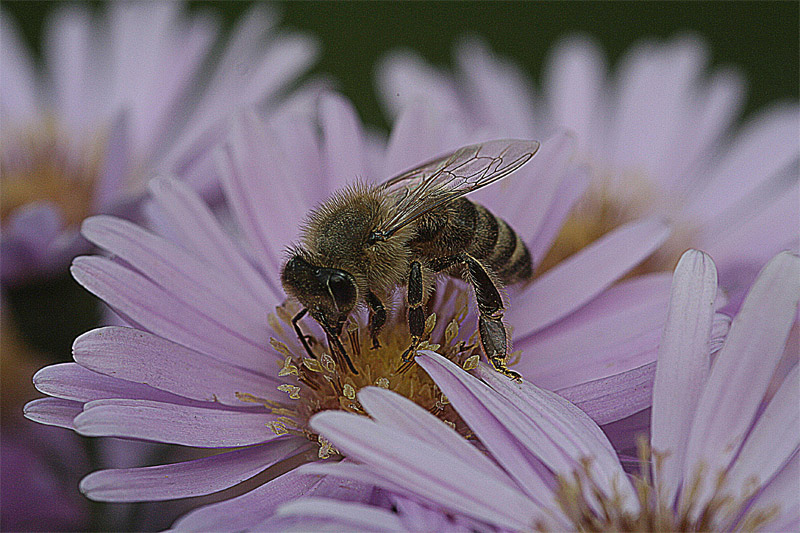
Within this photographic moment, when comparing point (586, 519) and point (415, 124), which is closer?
point (586, 519)

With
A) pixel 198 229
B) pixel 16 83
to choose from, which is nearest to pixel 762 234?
pixel 198 229

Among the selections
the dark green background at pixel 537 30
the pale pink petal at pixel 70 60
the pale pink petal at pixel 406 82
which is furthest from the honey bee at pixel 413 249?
the dark green background at pixel 537 30

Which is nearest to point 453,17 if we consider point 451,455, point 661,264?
point 661,264

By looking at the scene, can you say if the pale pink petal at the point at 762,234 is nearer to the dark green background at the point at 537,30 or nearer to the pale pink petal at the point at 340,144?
the pale pink petal at the point at 340,144

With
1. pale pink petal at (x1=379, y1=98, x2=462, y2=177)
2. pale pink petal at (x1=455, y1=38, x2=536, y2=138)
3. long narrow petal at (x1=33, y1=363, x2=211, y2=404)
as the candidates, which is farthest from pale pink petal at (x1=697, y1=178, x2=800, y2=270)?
long narrow petal at (x1=33, y1=363, x2=211, y2=404)

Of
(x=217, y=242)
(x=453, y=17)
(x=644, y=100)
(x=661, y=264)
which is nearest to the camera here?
(x=217, y=242)

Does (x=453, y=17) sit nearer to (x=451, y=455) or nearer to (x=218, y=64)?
(x=218, y=64)

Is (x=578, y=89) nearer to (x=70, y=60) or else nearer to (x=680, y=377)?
(x=70, y=60)
